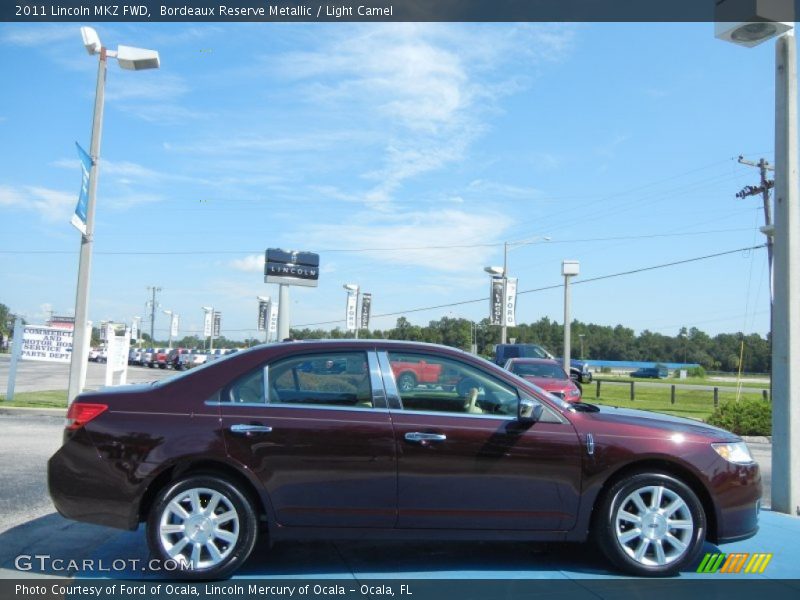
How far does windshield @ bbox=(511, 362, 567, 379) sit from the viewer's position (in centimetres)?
1817

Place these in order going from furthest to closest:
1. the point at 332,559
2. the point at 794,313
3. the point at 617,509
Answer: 1. the point at 794,313
2. the point at 332,559
3. the point at 617,509

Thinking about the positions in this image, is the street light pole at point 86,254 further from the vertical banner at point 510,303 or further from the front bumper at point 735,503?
the vertical banner at point 510,303

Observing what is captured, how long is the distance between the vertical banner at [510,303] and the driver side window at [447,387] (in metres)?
28.6

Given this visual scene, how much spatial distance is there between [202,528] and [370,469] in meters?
1.16

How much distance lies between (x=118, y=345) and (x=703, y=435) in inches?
708

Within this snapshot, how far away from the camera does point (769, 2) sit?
6723mm

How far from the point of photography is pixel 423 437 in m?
4.94

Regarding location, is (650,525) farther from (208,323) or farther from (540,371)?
(208,323)

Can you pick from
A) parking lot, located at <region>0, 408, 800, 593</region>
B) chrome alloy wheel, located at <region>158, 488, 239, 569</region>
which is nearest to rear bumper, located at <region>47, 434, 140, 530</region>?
chrome alloy wheel, located at <region>158, 488, 239, 569</region>

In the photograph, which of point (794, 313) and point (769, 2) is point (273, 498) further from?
point (769, 2)

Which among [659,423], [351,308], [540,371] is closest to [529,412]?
[659,423]

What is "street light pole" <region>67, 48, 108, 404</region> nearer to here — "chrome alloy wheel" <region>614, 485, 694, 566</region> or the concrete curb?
the concrete curb

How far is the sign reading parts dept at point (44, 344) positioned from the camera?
18.3 metres

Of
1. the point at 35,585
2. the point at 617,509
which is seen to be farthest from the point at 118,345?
the point at 617,509
